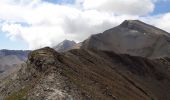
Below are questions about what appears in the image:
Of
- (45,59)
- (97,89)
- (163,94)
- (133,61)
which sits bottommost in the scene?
(163,94)

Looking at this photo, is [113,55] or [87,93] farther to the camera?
[113,55]

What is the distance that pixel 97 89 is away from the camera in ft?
233

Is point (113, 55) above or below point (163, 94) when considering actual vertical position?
above

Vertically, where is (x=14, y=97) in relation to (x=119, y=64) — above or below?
above

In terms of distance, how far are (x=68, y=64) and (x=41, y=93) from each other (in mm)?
15651

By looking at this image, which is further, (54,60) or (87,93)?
(54,60)

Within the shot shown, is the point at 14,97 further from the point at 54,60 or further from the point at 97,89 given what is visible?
the point at 97,89

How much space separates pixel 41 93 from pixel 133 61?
8146 cm

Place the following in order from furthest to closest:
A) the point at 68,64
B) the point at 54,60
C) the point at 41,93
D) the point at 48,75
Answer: the point at 68,64 → the point at 54,60 → the point at 48,75 → the point at 41,93

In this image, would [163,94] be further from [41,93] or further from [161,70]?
[41,93]

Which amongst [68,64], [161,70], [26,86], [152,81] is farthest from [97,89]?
[161,70]

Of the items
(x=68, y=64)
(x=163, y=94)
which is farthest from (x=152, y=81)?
(x=68, y=64)

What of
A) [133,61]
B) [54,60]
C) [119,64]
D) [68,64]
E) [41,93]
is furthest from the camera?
[133,61]

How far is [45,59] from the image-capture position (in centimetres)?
7012
